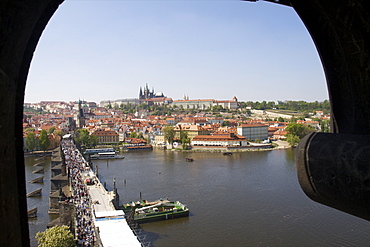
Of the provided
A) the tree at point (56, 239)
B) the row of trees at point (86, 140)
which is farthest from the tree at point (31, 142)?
the tree at point (56, 239)

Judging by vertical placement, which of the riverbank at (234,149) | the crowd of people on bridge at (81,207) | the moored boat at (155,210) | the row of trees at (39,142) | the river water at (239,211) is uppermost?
the row of trees at (39,142)

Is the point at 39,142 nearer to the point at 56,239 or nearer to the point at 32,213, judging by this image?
the point at 32,213

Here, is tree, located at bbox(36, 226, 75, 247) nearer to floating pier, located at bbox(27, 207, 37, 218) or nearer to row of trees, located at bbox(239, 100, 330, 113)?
floating pier, located at bbox(27, 207, 37, 218)

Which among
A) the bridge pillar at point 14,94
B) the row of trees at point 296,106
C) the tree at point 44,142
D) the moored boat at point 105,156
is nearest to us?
the bridge pillar at point 14,94

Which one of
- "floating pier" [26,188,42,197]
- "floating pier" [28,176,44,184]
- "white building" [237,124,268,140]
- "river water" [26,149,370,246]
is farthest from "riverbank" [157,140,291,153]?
"floating pier" [26,188,42,197]

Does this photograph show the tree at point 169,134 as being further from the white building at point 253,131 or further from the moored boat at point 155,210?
the moored boat at point 155,210

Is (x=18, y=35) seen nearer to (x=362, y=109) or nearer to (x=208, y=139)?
(x=362, y=109)

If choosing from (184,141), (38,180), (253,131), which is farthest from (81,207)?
(253,131)
